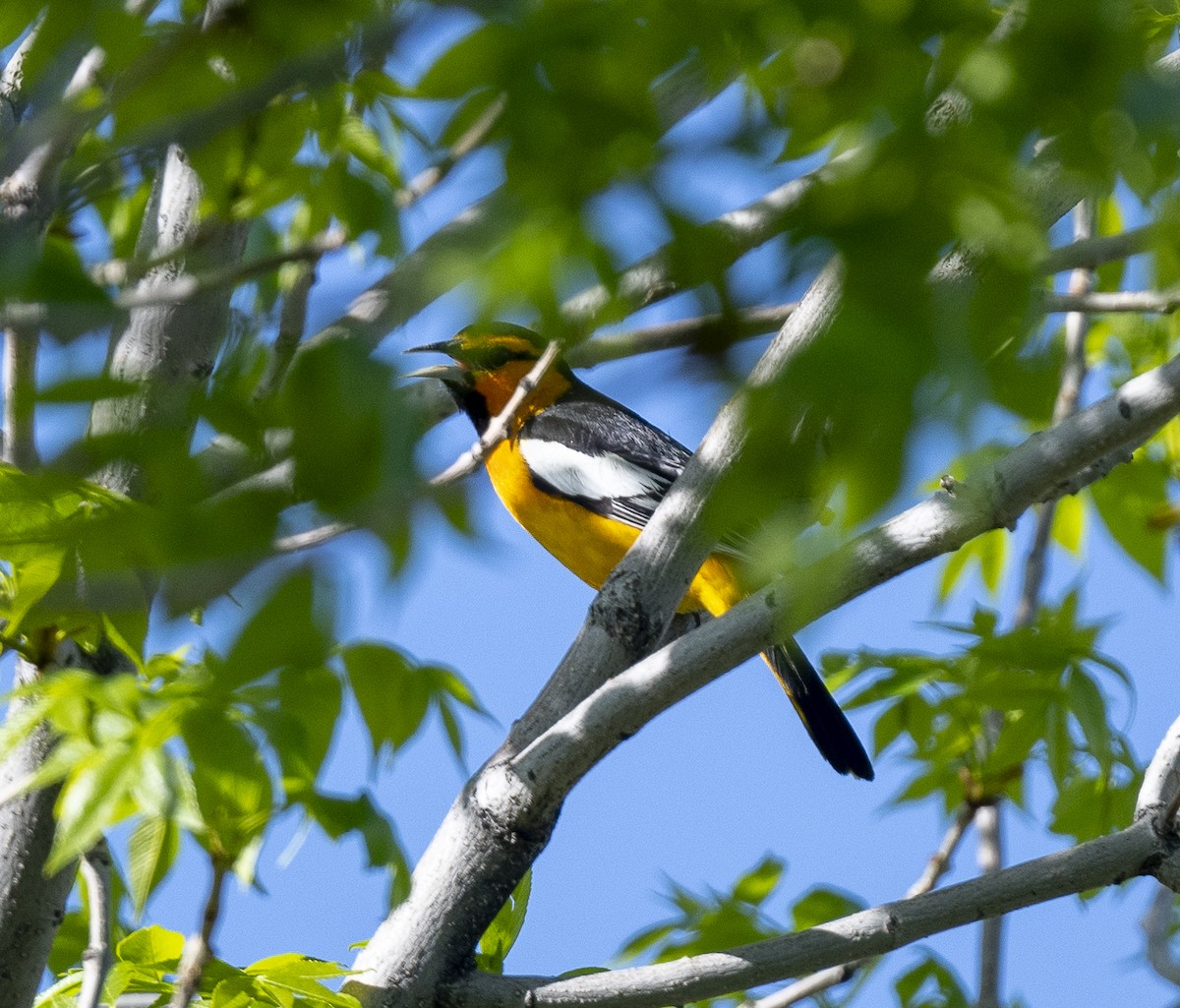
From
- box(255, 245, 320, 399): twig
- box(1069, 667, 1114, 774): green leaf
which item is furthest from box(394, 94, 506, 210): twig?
box(1069, 667, 1114, 774): green leaf

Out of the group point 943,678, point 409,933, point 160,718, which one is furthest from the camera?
point 943,678

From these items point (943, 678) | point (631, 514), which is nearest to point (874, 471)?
point (943, 678)

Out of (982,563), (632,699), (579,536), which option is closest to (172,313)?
→ (632,699)

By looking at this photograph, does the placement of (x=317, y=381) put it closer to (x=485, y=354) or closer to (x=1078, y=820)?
(x=1078, y=820)

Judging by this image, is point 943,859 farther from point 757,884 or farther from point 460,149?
point 460,149

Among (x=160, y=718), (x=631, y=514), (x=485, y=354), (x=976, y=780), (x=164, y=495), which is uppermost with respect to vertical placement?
(x=485, y=354)

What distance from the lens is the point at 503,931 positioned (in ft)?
9.23

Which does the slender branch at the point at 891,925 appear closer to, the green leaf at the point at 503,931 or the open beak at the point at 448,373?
the green leaf at the point at 503,931

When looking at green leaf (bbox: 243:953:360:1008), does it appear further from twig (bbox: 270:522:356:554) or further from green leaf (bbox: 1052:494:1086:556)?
green leaf (bbox: 1052:494:1086:556)

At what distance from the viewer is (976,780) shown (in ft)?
11.0

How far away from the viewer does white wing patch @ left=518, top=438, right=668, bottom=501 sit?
5074mm

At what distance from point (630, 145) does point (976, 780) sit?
262cm

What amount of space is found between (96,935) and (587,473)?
307cm

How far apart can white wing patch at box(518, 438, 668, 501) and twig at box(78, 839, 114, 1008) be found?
263 cm
